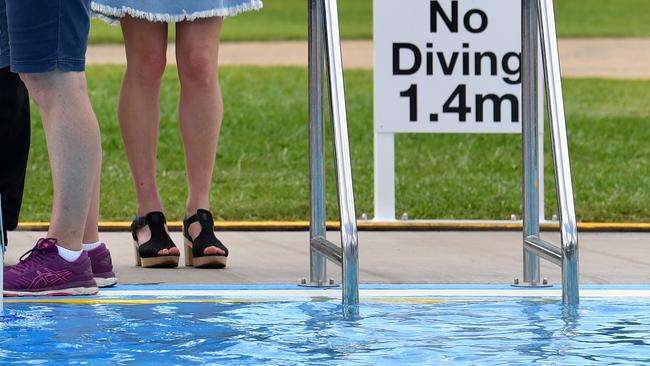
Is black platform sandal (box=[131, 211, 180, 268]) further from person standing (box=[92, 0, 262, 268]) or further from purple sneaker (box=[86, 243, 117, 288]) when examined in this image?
purple sneaker (box=[86, 243, 117, 288])

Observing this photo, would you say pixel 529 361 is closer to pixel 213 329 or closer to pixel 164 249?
pixel 213 329

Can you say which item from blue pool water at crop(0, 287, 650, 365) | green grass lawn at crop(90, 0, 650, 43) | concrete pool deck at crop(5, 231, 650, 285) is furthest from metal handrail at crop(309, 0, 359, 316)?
green grass lawn at crop(90, 0, 650, 43)

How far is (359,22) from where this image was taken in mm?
28391

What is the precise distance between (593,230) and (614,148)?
12.2ft

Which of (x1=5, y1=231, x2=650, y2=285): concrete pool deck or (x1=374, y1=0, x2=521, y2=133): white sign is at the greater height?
(x1=374, y1=0, x2=521, y2=133): white sign

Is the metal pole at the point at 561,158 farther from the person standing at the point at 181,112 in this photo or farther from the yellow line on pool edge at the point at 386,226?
the yellow line on pool edge at the point at 386,226

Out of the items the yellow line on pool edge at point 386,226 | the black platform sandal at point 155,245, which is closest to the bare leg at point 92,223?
the black platform sandal at point 155,245

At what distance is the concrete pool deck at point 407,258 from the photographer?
4738 millimetres

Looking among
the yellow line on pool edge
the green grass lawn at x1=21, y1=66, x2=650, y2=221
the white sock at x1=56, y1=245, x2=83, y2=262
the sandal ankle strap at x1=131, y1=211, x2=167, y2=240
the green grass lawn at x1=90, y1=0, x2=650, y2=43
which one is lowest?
the white sock at x1=56, y1=245, x2=83, y2=262

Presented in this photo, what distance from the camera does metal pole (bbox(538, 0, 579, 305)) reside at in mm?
3793

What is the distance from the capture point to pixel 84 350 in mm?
Result: 3352

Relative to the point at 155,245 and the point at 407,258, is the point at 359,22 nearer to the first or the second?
the point at 407,258

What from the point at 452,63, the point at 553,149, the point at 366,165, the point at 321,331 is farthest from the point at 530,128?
the point at 366,165

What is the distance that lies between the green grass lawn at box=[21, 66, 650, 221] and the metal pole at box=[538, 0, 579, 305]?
285 centimetres
